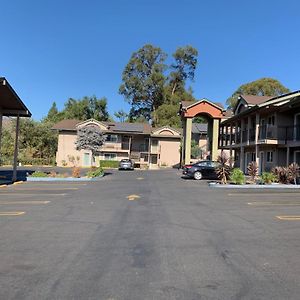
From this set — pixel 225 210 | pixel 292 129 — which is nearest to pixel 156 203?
pixel 225 210

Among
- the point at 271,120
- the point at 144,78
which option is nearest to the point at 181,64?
the point at 144,78

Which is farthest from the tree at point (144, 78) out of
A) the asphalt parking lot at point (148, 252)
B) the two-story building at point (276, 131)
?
the asphalt parking lot at point (148, 252)

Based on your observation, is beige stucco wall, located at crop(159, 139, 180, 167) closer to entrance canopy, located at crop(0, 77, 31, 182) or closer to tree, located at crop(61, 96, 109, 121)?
tree, located at crop(61, 96, 109, 121)

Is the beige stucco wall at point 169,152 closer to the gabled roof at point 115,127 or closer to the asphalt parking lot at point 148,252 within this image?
the gabled roof at point 115,127

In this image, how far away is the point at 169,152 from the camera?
196 ft

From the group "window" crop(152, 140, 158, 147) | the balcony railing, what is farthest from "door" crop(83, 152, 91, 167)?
the balcony railing

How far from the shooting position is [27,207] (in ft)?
44.0

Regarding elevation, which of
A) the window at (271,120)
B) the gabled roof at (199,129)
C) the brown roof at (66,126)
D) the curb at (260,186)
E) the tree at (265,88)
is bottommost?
the curb at (260,186)

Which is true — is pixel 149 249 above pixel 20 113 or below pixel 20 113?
below

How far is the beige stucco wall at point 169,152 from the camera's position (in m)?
59.8

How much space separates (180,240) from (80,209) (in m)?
5.49

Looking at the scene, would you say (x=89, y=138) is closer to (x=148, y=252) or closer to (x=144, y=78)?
(x=144, y=78)

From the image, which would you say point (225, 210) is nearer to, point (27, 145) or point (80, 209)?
point (80, 209)

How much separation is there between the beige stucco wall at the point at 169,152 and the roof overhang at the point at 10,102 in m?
34.5
